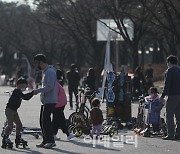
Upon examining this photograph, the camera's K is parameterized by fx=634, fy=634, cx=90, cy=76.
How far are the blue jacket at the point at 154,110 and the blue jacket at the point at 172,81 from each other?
4.25ft

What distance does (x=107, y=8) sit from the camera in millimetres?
37938

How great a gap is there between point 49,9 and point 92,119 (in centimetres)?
3561

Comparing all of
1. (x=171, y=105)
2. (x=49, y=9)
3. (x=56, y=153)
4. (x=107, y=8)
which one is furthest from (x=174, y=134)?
(x=49, y=9)

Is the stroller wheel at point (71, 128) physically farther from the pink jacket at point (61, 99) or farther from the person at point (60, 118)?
the pink jacket at point (61, 99)

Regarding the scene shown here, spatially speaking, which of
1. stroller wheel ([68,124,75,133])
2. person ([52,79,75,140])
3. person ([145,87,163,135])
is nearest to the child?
stroller wheel ([68,124,75,133])

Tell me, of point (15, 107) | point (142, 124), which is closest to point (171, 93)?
point (142, 124)

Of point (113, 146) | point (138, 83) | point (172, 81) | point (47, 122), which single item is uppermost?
point (138, 83)

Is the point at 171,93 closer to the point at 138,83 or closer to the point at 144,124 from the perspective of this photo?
the point at 144,124

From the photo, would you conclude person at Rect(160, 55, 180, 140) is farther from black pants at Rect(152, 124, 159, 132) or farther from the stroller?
black pants at Rect(152, 124, 159, 132)

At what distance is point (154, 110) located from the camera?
1576 centimetres

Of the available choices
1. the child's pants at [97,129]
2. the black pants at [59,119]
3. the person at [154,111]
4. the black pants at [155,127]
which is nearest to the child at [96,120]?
the child's pants at [97,129]

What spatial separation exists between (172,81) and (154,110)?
1482 millimetres

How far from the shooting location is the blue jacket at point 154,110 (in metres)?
15.7

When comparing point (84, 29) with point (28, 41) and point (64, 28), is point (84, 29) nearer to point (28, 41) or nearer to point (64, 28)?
point (64, 28)
